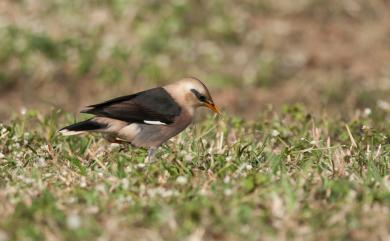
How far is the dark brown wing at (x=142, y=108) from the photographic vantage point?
7.67m

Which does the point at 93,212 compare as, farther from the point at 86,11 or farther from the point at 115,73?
the point at 86,11

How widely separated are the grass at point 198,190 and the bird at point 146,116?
159 mm

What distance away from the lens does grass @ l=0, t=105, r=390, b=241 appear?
528 cm

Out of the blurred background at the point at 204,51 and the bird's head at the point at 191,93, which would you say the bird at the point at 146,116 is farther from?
the blurred background at the point at 204,51

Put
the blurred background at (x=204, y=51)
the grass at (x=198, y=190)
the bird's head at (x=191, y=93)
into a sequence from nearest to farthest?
1. the grass at (x=198, y=190)
2. the bird's head at (x=191, y=93)
3. the blurred background at (x=204, y=51)

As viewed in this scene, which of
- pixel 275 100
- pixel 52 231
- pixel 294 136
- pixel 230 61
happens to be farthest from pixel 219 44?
pixel 52 231

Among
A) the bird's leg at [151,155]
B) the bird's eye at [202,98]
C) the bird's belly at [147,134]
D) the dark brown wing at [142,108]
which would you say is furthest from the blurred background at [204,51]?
the bird's leg at [151,155]

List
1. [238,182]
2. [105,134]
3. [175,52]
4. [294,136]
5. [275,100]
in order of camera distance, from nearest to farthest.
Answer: [238,182] → [105,134] → [294,136] → [275,100] → [175,52]

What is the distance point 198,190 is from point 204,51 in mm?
8838

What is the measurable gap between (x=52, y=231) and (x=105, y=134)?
2.82m

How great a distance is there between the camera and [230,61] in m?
14.7

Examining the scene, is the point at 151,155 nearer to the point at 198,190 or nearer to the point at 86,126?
the point at 86,126

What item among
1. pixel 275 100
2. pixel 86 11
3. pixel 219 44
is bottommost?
pixel 275 100

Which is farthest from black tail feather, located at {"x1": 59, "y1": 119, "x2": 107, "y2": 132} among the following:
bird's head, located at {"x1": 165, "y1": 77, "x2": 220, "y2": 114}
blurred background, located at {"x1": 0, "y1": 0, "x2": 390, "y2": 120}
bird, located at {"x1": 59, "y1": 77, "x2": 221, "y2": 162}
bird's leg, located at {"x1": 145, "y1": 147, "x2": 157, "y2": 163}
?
blurred background, located at {"x1": 0, "y1": 0, "x2": 390, "y2": 120}
